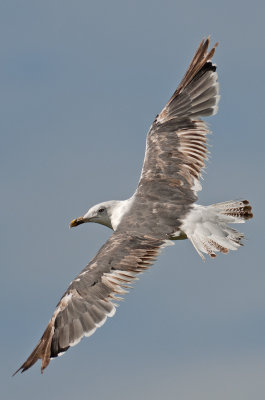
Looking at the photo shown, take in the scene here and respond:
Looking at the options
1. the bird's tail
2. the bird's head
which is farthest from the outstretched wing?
the bird's head

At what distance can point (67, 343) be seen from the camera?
17281 millimetres

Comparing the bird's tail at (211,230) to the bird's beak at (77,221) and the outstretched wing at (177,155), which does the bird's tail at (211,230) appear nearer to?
the outstretched wing at (177,155)

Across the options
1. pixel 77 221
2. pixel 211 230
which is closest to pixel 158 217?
pixel 211 230

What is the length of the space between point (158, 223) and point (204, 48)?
514cm

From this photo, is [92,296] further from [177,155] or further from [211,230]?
[177,155]

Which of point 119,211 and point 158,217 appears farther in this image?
point 119,211

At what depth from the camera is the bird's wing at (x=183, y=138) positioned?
20.4m

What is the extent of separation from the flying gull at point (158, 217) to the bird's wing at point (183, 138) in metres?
0.02

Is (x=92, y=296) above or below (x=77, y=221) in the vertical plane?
below

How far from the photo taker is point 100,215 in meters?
21.0

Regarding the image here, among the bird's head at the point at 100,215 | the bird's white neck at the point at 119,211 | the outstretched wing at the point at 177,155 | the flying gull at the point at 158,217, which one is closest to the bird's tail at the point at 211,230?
the flying gull at the point at 158,217

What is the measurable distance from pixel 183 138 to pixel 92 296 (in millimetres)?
5120

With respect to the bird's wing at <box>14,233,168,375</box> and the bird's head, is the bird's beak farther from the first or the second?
the bird's wing at <box>14,233,168,375</box>

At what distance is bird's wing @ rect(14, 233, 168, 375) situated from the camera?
56.7 ft
